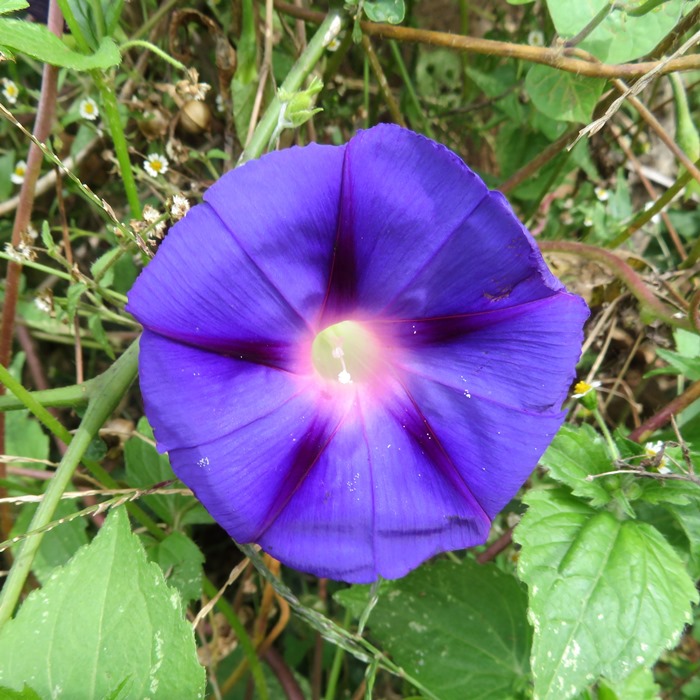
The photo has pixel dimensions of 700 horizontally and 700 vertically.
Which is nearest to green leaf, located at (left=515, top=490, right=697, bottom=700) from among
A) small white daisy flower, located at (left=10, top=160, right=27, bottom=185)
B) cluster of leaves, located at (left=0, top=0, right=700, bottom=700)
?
cluster of leaves, located at (left=0, top=0, right=700, bottom=700)

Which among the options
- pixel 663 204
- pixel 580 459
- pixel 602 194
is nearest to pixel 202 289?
pixel 580 459

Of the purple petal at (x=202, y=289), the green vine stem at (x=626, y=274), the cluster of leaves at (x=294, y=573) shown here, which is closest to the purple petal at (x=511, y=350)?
the cluster of leaves at (x=294, y=573)

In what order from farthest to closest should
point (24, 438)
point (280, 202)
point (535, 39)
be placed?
point (535, 39)
point (24, 438)
point (280, 202)

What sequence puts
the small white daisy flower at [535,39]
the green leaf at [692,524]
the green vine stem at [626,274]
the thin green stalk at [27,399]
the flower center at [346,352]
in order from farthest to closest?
the small white daisy flower at [535,39] → the green vine stem at [626,274] → the flower center at [346,352] → the green leaf at [692,524] → the thin green stalk at [27,399]

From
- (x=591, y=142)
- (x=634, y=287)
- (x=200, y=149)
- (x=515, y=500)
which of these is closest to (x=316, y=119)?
(x=200, y=149)

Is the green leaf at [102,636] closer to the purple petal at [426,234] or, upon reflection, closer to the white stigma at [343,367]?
the white stigma at [343,367]

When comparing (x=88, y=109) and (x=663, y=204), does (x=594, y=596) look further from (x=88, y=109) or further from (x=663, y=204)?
(x=88, y=109)

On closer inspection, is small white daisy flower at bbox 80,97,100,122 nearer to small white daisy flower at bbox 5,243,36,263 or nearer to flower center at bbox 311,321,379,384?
small white daisy flower at bbox 5,243,36,263
